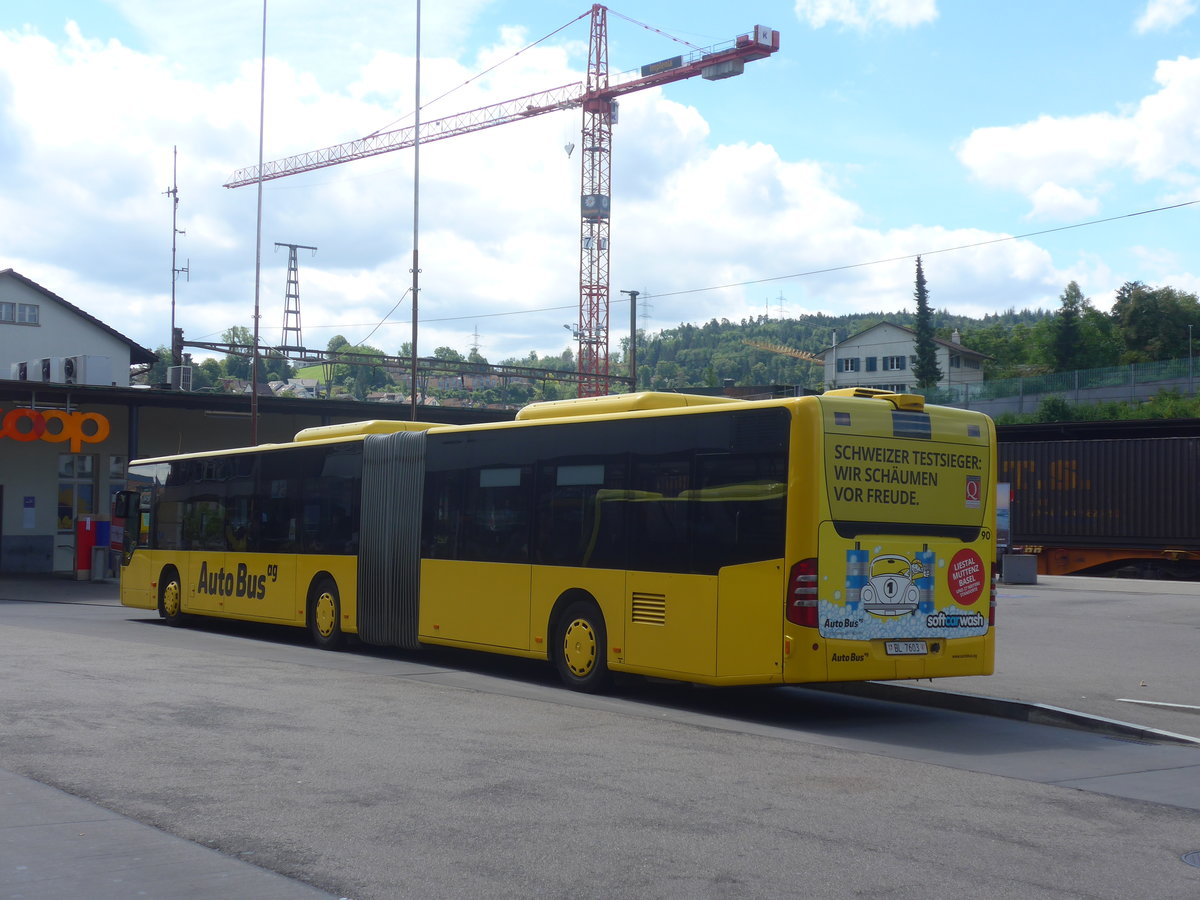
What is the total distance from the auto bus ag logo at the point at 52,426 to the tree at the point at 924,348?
286 ft

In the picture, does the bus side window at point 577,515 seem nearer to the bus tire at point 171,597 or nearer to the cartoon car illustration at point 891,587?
the cartoon car illustration at point 891,587

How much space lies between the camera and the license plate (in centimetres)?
1114

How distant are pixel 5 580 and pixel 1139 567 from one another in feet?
100

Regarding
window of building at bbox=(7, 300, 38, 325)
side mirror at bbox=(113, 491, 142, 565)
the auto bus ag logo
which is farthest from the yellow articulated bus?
window of building at bbox=(7, 300, 38, 325)

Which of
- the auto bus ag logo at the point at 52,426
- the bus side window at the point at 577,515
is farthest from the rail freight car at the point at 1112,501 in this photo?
the auto bus ag logo at the point at 52,426

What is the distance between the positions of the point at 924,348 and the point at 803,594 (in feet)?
342

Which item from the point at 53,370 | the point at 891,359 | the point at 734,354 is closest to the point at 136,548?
the point at 53,370

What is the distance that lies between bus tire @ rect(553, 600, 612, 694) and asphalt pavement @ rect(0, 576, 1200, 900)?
2.78 meters

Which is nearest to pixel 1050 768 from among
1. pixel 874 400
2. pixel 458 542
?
pixel 874 400

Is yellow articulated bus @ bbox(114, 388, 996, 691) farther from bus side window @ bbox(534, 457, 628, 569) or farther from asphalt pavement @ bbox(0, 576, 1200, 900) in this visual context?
asphalt pavement @ bbox(0, 576, 1200, 900)

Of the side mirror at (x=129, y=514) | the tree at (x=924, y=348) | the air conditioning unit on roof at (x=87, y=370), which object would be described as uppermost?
the tree at (x=924, y=348)

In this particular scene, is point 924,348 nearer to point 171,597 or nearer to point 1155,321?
point 1155,321

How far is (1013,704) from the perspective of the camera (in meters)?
11.6

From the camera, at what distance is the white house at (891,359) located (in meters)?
118
